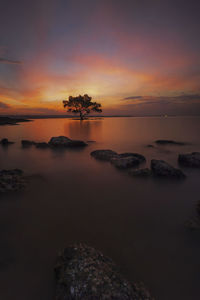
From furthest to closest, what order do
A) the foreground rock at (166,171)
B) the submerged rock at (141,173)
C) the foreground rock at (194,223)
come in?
the submerged rock at (141,173) → the foreground rock at (166,171) → the foreground rock at (194,223)

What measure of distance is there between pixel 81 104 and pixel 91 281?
51.5m

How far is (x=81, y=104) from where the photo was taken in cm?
4947

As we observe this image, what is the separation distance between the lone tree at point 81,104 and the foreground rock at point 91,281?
167 feet

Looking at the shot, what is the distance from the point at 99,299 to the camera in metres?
1.40

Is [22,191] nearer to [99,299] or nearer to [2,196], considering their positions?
[2,196]

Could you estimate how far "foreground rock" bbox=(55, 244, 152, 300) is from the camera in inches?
57.1

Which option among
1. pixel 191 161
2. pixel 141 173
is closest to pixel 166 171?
pixel 141 173

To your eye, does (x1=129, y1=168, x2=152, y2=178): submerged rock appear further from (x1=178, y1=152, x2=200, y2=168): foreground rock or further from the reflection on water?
the reflection on water

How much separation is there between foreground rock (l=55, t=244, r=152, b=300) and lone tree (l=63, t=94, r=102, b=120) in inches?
2002

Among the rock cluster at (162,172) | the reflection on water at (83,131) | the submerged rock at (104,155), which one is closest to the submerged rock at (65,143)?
the submerged rock at (104,155)

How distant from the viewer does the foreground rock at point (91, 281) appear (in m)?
1.45

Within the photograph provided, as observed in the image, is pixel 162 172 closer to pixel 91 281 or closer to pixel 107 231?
pixel 107 231

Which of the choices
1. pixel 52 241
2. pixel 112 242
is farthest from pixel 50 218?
pixel 112 242

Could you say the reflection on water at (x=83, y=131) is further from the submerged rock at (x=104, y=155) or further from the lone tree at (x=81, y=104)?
the lone tree at (x=81, y=104)
